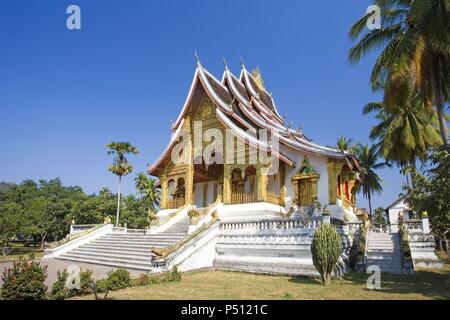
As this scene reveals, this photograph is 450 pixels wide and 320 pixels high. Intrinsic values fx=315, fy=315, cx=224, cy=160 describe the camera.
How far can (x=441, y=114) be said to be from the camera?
13422mm

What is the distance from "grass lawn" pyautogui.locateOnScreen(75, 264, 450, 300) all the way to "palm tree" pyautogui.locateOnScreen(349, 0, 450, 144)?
5.48m

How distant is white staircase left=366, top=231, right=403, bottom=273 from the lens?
1352cm

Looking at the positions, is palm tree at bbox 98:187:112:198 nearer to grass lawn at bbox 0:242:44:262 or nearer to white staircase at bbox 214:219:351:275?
grass lawn at bbox 0:242:44:262

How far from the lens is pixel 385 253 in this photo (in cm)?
1540

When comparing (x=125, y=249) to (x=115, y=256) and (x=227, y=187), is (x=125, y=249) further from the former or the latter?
(x=227, y=187)

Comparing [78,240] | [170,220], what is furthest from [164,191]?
[78,240]

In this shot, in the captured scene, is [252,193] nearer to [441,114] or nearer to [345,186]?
[345,186]

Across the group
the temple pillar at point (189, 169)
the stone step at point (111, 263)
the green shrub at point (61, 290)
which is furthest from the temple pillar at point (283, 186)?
the green shrub at point (61, 290)

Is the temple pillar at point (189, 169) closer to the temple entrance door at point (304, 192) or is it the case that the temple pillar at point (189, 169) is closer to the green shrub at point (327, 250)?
the temple entrance door at point (304, 192)

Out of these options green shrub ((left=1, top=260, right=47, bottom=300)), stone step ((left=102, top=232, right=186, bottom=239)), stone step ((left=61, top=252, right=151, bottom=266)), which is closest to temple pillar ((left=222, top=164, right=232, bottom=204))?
stone step ((left=102, top=232, right=186, bottom=239))

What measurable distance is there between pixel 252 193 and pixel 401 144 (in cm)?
1350

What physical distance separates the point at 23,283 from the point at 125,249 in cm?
927

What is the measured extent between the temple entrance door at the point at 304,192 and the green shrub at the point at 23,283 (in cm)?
1443

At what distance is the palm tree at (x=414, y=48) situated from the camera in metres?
12.4
